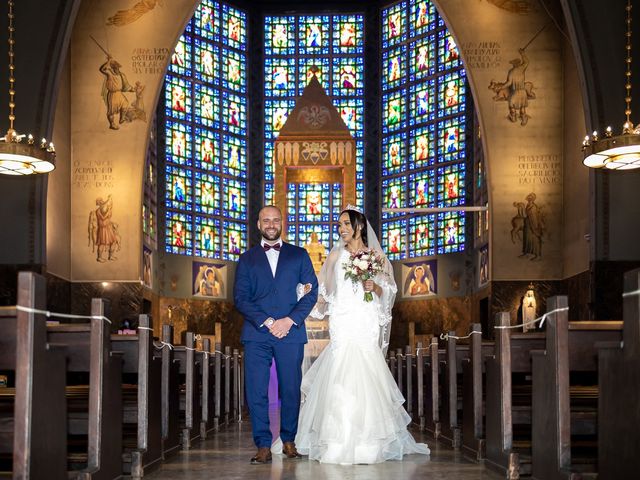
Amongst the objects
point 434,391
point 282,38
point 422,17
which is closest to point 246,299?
point 434,391

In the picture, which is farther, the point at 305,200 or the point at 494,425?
the point at 305,200

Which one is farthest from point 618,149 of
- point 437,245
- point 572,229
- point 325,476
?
point 437,245

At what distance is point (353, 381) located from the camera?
714 cm

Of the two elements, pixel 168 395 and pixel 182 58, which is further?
pixel 182 58

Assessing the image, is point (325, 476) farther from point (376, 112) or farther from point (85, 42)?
point (376, 112)

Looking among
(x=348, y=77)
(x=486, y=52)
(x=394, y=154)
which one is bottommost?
(x=394, y=154)

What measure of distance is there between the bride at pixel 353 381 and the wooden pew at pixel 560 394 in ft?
5.17

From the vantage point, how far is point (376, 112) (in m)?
28.9

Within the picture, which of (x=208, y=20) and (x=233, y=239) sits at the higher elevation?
(x=208, y=20)

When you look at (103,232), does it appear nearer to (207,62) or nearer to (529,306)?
(529,306)

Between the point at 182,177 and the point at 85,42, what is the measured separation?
7403mm

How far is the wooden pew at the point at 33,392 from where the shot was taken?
4.21m

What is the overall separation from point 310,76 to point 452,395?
22131 mm

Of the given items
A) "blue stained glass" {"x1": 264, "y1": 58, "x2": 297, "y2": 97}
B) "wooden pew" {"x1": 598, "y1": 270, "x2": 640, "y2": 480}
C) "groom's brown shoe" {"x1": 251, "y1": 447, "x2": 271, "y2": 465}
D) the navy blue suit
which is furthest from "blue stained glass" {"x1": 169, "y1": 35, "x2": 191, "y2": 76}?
"wooden pew" {"x1": 598, "y1": 270, "x2": 640, "y2": 480}
